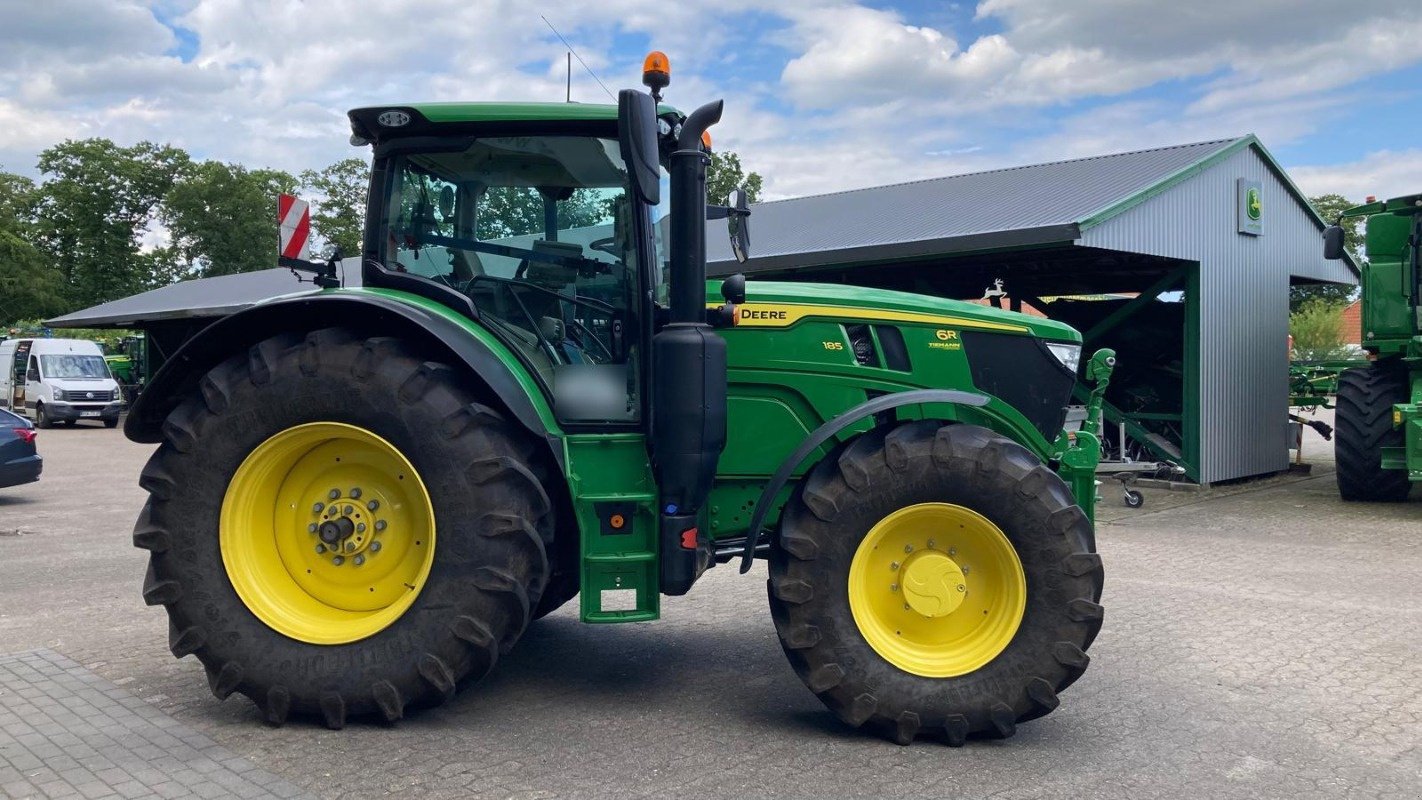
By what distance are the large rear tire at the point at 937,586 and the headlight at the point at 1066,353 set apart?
96 centimetres

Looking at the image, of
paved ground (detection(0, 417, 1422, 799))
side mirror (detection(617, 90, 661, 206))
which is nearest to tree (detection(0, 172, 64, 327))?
paved ground (detection(0, 417, 1422, 799))

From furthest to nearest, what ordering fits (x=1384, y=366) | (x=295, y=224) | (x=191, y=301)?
(x=191, y=301)
(x=1384, y=366)
(x=295, y=224)

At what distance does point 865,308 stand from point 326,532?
8.20 ft

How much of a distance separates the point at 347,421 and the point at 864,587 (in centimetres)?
220

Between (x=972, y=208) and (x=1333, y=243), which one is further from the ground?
(x=972, y=208)

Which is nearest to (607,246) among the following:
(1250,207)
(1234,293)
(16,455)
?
(16,455)

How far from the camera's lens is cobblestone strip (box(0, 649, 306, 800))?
3914mm

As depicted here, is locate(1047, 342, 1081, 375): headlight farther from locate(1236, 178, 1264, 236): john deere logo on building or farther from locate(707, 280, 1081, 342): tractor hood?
locate(1236, 178, 1264, 236): john deere logo on building

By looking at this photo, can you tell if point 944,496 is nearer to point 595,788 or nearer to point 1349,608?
point 595,788

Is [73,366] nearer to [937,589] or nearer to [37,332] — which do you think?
[37,332]

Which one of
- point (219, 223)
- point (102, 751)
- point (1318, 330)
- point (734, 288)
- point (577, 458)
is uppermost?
point (219, 223)

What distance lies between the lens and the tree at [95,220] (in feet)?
179

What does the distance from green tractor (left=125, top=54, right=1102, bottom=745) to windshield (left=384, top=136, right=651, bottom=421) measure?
0.04 feet

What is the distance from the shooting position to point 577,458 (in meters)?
4.61
